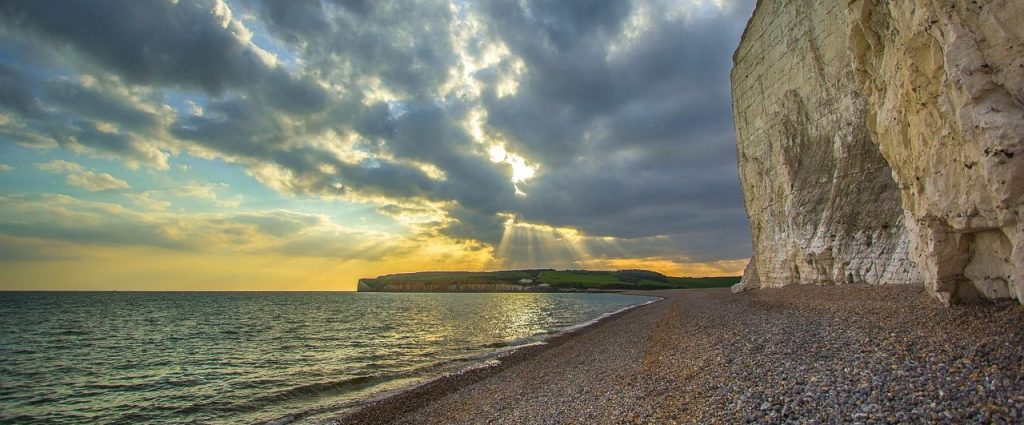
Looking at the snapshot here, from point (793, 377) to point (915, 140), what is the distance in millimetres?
6533

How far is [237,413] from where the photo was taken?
14.0 m

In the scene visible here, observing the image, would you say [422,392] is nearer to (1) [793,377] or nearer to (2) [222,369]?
(2) [222,369]

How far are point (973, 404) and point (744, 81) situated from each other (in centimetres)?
3378

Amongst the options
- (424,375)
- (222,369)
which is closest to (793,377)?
(424,375)

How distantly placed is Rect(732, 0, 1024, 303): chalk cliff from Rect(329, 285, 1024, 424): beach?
1.39 metres

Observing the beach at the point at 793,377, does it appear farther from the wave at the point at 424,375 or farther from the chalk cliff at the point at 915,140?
the chalk cliff at the point at 915,140

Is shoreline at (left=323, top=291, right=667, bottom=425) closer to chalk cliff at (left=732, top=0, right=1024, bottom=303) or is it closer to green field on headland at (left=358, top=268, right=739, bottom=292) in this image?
chalk cliff at (left=732, top=0, right=1024, bottom=303)

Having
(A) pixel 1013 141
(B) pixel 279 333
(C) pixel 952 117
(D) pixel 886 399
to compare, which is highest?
(C) pixel 952 117

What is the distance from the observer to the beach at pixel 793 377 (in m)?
6.11

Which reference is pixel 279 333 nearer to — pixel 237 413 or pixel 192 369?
pixel 192 369

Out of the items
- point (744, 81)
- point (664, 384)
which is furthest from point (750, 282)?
point (664, 384)

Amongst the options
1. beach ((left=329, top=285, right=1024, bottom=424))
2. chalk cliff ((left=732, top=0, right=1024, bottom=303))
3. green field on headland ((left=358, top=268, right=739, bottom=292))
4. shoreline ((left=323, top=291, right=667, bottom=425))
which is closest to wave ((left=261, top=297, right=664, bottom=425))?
shoreline ((left=323, top=291, right=667, bottom=425))

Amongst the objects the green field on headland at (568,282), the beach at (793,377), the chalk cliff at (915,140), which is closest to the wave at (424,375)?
the beach at (793,377)

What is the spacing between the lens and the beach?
6.11m
